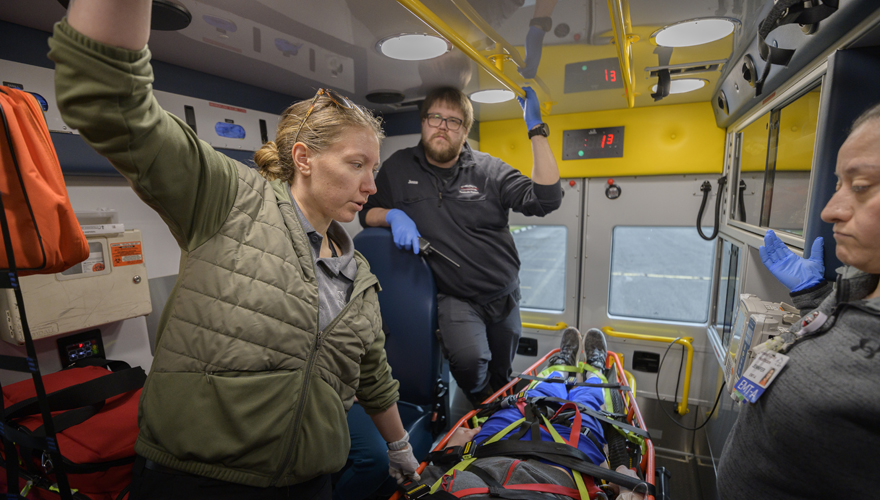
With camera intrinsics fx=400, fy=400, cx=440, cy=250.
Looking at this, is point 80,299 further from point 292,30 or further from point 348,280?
point 292,30

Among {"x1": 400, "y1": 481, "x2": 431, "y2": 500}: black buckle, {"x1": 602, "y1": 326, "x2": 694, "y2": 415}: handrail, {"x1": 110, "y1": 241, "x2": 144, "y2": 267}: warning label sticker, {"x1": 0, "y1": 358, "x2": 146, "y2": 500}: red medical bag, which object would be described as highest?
{"x1": 110, "y1": 241, "x2": 144, "y2": 267}: warning label sticker

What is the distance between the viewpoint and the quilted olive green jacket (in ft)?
3.22

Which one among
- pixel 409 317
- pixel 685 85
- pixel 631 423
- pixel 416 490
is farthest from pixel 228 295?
pixel 685 85

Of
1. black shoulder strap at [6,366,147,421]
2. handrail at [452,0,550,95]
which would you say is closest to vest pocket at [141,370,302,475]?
black shoulder strap at [6,366,147,421]

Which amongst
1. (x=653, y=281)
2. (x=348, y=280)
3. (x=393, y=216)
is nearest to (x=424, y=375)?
(x=393, y=216)

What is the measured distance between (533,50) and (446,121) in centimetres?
77

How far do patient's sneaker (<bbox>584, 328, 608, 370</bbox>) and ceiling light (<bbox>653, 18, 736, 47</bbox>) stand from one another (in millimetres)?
2153

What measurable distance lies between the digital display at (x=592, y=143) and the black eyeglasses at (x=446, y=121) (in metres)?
1.56

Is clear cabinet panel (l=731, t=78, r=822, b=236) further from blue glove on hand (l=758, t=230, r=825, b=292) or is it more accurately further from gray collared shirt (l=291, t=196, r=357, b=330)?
gray collared shirt (l=291, t=196, r=357, b=330)

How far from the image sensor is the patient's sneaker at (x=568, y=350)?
10.4 ft

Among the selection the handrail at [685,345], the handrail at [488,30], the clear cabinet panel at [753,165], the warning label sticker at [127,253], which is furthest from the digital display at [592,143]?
the warning label sticker at [127,253]

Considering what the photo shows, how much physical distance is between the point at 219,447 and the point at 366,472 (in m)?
1.09

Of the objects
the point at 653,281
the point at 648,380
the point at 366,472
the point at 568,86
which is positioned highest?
the point at 568,86

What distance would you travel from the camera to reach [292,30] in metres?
1.91
